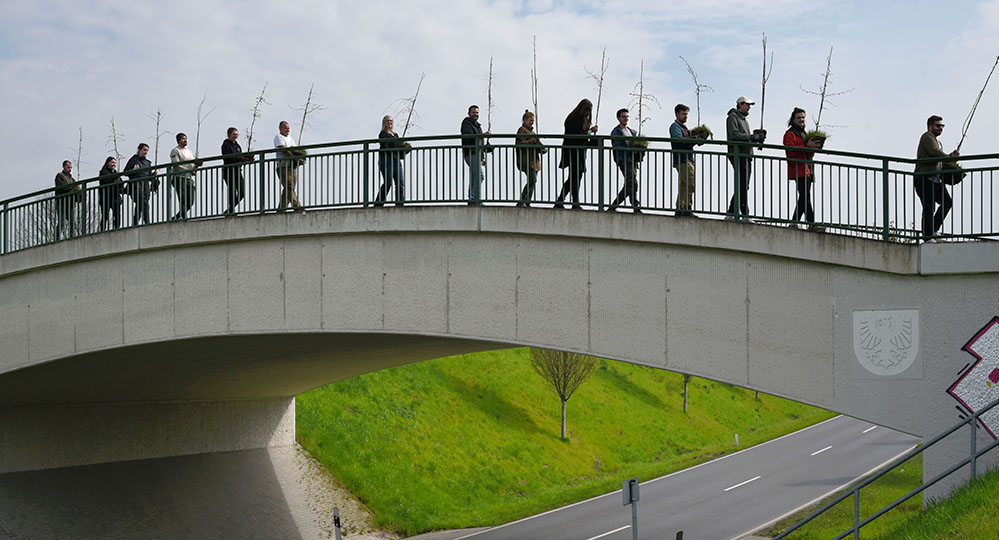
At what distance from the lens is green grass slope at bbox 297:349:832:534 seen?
25.1 metres

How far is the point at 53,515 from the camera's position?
18.3m

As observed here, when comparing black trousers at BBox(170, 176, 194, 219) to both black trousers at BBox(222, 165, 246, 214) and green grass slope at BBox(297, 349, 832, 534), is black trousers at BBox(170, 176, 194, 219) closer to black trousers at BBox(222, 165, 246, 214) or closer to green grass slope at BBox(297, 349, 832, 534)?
black trousers at BBox(222, 165, 246, 214)

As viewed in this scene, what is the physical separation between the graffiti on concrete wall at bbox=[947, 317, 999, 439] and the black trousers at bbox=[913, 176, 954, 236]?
1186 mm

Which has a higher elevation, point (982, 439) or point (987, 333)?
point (987, 333)

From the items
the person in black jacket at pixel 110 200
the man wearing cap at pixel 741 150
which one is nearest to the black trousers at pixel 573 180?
the man wearing cap at pixel 741 150

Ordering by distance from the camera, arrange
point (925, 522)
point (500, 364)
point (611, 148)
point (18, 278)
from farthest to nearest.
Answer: point (500, 364) → point (18, 278) → point (611, 148) → point (925, 522)

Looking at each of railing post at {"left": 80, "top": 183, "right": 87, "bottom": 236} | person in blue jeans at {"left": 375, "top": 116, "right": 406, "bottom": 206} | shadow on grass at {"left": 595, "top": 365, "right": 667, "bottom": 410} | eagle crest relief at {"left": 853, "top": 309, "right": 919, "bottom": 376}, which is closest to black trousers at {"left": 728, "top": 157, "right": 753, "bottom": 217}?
eagle crest relief at {"left": 853, "top": 309, "right": 919, "bottom": 376}

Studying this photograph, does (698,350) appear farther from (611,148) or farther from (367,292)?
(367,292)

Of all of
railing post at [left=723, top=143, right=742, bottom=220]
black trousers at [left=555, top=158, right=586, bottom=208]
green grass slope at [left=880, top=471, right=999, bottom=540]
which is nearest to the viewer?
green grass slope at [left=880, top=471, right=999, bottom=540]

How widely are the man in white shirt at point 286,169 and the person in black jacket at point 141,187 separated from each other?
232cm

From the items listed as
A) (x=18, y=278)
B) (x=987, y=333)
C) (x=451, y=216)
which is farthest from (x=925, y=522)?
(x=18, y=278)

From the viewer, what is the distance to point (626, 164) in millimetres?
12453

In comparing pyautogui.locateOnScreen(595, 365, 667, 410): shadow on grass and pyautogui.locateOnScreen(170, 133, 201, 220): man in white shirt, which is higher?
pyautogui.locateOnScreen(170, 133, 201, 220): man in white shirt

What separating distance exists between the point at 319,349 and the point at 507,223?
5587mm
